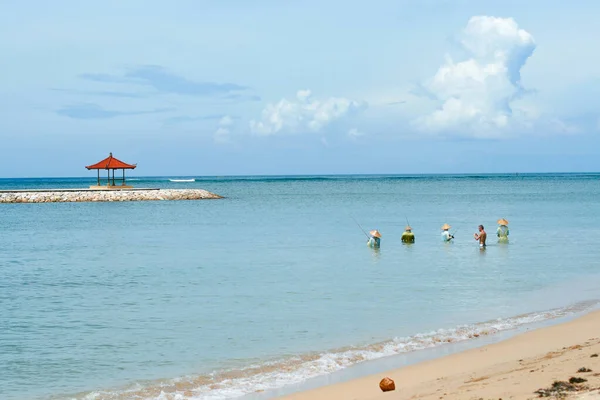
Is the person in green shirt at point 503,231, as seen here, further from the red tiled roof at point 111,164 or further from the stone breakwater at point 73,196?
the stone breakwater at point 73,196

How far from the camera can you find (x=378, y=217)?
47.6 meters

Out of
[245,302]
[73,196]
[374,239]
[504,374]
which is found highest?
[73,196]

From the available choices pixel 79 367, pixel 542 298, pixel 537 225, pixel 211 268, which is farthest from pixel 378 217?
pixel 79 367

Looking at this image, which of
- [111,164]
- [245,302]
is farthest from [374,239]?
[111,164]

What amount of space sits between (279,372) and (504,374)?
320 cm

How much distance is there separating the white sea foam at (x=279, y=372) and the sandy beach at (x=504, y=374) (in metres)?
0.82

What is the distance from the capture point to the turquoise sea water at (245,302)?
10492 mm

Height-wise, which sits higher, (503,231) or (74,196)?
(74,196)

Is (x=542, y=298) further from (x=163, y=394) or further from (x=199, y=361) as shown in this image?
(x=163, y=394)

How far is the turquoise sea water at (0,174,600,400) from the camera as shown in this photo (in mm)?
10492

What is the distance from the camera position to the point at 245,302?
51.9 feet

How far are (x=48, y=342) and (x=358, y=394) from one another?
608cm

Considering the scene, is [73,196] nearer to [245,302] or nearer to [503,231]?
[503,231]

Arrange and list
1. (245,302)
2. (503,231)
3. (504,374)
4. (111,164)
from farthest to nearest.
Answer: (111,164) → (503,231) → (245,302) → (504,374)
